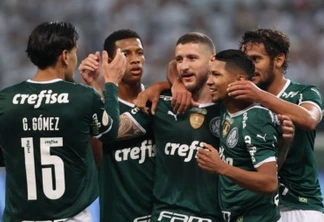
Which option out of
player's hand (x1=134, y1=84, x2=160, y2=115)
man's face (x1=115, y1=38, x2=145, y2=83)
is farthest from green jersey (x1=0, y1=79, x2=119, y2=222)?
man's face (x1=115, y1=38, x2=145, y2=83)

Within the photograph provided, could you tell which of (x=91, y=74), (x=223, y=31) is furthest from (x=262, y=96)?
(x=223, y=31)

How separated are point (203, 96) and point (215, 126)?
245 mm

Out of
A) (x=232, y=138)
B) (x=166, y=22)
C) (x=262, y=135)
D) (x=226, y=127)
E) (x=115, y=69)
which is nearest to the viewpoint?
(x=262, y=135)

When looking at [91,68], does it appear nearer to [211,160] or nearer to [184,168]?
[184,168]

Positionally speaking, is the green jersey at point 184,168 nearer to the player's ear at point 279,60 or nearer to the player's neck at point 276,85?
the player's neck at point 276,85

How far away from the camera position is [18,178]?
528 cm

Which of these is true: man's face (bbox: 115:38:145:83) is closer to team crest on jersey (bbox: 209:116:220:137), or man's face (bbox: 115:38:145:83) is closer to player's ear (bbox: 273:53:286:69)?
team crest on jersey (bbox: 209:116:220:137)

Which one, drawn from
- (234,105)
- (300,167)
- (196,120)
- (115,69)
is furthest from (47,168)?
(300,167)

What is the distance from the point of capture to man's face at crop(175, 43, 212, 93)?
5789mm

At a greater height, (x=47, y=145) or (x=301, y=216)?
(x=47, y=145)

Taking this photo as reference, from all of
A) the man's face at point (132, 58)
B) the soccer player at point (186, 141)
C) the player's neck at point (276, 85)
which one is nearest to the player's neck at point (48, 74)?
the soccer player at point (186, 141)

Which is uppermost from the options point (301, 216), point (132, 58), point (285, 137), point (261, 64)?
point (132, 58)

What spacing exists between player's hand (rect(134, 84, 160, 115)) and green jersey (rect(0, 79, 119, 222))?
0.60 m

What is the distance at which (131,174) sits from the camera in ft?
19.6
